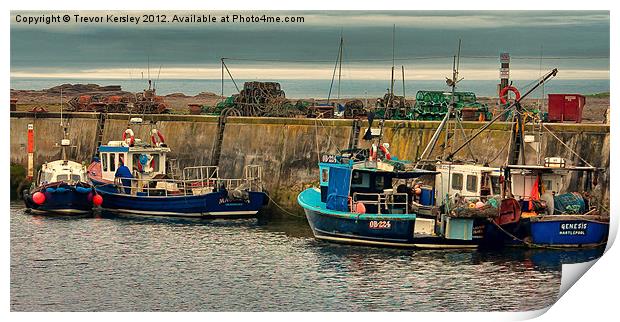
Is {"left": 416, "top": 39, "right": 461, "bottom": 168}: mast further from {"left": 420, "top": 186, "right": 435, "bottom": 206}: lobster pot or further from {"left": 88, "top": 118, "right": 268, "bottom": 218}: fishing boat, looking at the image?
{"left": 88, "top": 118, "right": 268, "bottom": 218}: fishing boat

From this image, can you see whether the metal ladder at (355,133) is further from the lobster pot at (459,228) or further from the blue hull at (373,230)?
the lobster pot at (459,228)

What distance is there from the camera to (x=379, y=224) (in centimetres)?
3828

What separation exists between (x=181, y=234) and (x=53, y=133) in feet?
31.7

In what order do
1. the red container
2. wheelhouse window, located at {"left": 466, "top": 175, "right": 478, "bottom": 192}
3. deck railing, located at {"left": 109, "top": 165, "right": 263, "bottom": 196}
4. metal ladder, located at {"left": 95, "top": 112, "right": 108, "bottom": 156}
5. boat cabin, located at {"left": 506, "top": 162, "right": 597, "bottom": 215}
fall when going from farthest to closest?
metal ladder, located at {"left": 95, "top": 112, "right": 108, "bottom": 156} < deck railing, located at {"left": 109, "top": 165, "right": 263, "bottom": 196} < the red container < boat cabin, located at {"left": 506, "top": 162, "right": 597, "bottom": 215} < wheelhouse window, located at {"left": 466, "top": 175, "right": 478, "bottom": 192}

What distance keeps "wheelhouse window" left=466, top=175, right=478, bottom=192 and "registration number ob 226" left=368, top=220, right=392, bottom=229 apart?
7.11 ft

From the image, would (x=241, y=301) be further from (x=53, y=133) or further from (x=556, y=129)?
(x=53, y=133)

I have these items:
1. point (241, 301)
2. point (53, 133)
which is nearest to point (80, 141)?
point (53, 133)

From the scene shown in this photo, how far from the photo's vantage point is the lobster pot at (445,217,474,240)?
37750mm

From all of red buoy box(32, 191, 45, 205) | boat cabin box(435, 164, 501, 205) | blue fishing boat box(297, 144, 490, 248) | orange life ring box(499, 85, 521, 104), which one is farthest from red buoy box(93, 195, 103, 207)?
orange life ring box(499, 85, 521, 104)

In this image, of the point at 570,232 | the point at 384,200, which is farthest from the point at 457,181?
the point at 570,232

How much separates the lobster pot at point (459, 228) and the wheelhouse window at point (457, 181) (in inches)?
50.2

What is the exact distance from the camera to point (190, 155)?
48688mm

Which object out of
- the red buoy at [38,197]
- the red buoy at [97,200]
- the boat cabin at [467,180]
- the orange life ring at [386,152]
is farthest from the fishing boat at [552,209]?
the red buoy at [38,197]

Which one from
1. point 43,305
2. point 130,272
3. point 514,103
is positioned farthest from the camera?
point 514,103
